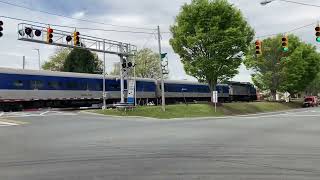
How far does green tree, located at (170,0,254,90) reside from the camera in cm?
5341

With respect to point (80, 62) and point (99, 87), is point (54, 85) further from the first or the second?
point (80, 62)

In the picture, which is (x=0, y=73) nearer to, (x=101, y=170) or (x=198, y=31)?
(x=198, y=31)

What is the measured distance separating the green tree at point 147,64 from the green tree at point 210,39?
159 feet

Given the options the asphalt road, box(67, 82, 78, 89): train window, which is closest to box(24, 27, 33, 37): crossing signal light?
box(67, 82, 78, 89): train window

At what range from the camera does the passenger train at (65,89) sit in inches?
1762

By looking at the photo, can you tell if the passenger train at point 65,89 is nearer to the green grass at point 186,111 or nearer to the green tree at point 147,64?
the green grass at point 186,111

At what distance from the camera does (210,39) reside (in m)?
53.5

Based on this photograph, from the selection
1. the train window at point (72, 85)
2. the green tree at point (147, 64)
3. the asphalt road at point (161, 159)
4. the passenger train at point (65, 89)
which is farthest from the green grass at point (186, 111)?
the green tree at point (147, 64)

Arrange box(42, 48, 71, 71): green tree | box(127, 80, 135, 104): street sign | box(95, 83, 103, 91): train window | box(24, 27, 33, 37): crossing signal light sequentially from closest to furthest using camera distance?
box(24, 27, 33, 37): crossing signal light
box(127, 80, 135, 104): street sign
box(95, 83, 103, 91): train window
box(42, 48, 71, 71): green tree

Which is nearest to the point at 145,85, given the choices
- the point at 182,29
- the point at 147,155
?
the point at 182,29

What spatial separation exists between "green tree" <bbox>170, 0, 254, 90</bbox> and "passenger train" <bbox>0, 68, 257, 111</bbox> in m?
9.12

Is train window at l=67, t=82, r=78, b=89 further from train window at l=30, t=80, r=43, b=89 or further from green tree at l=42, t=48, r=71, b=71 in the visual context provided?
green tree at l=42, t=48, r=71, b=71

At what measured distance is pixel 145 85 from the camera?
2484 inches

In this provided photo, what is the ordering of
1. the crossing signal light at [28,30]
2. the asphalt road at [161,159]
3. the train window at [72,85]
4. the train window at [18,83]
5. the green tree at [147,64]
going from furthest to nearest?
the green tree at [147,64] → the train window at [72,85] → the train window at [18,83] → the crossing signal light at [28,30] → the asphalt road at [161,159]
